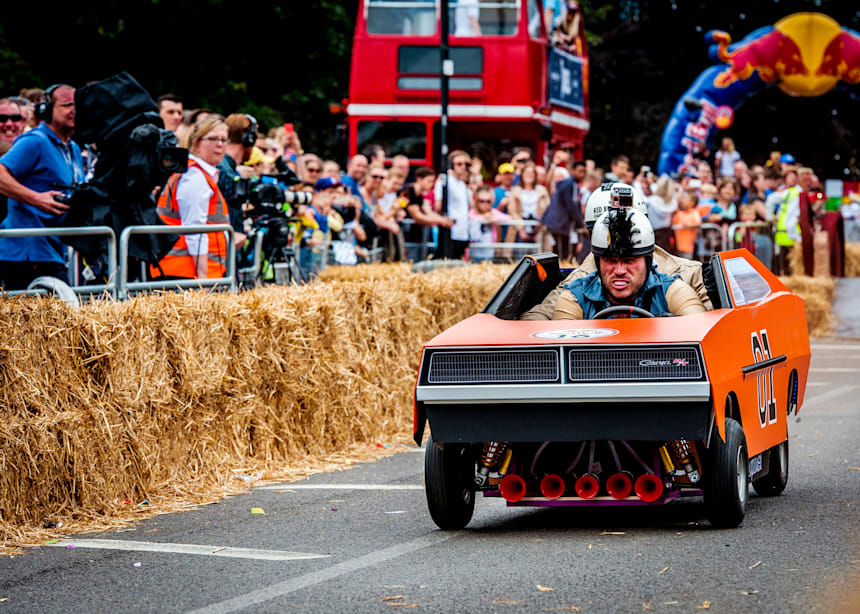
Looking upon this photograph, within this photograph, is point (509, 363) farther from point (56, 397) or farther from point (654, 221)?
point (654, 221)

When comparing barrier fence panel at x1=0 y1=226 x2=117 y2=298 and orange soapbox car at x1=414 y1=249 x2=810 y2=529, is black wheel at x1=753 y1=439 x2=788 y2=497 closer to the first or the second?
orange soapbox car at x1=414 y1=249 x2=810 y2=529

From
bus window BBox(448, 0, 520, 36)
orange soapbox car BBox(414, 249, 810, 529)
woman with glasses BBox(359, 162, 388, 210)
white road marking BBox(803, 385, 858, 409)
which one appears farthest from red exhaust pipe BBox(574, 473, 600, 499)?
bus window BBox(448, 0, 520, 36)

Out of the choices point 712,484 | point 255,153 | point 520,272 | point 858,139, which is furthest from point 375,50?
point 858,139

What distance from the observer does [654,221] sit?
78.3ft

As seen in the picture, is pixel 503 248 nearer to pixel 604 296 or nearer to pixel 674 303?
pixel 604 296

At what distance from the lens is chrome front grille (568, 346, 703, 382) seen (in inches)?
294

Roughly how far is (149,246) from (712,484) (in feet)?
16.4

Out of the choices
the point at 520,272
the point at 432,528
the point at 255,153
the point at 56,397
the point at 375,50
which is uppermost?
the point at 375,50

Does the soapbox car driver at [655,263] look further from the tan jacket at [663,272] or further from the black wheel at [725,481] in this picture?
the black wheel at [725,481]

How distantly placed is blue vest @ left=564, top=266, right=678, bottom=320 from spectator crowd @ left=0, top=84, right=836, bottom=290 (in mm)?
658

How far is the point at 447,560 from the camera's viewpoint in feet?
23.6

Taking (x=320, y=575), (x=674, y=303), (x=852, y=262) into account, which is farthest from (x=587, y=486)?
(x=852, y=262)

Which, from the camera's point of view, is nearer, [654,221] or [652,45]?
[654,221]

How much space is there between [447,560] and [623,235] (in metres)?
2.19
